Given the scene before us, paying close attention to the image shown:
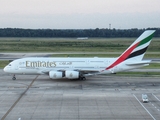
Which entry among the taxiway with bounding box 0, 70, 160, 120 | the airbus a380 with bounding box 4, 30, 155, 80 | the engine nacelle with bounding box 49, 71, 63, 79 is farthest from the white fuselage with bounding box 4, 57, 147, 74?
the engine nacelle with bounding box 49, 71, 63, 79

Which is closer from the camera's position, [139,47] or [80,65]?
[139,47]

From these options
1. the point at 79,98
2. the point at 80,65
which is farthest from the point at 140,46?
the point at 79,98

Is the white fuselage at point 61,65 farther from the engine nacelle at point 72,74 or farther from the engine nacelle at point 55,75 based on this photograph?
the engine nacelle at point 72,74

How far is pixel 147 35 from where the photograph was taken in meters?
41.9

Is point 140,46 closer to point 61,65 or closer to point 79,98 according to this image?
point 61,65

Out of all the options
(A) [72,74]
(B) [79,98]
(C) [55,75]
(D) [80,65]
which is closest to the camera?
(B) [79,98]

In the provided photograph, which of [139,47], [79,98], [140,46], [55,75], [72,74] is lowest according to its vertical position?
[79,98]

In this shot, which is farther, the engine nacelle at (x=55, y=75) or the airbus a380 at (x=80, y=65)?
the airbus a380 at (x=80, y=65)

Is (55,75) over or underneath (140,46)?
underneath

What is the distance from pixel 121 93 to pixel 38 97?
10.1 metres

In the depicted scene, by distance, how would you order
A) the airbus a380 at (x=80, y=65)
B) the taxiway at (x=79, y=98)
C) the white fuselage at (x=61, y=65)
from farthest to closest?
the white fuselage at (x=61, y=65)
the airbus a380 at (x=80, y=65)
the taxiway at (x=79, y=98)

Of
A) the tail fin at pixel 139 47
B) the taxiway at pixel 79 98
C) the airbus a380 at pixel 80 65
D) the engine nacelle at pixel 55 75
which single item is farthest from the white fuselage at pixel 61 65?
the tail fin at pixel 139 47

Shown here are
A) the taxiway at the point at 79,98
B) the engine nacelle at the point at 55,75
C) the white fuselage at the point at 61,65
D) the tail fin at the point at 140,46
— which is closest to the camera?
the taxiway at the point at 79,98

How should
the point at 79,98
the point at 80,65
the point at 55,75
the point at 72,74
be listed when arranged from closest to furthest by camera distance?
the point at 79,98 → the point at 72,74 → the point at 55,75 → the point at 80,65
